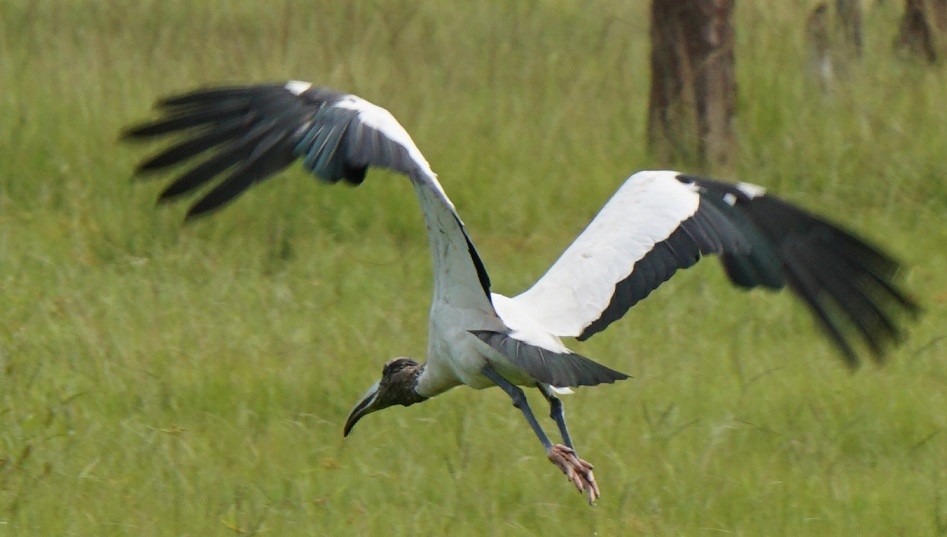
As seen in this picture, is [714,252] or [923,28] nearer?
[714,252]

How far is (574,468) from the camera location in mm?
4441

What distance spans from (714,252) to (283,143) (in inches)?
50.4

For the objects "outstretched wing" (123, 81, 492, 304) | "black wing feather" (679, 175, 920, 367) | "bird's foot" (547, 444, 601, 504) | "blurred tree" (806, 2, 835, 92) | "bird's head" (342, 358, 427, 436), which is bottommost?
"bird's foot" (547, 444, 601, 504)

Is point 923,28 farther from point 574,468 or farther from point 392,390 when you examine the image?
point 574,468

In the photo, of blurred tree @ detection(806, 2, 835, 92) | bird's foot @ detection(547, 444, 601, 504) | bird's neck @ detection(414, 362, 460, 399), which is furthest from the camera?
blurred tree @ detection(806, 2, 835, 92)

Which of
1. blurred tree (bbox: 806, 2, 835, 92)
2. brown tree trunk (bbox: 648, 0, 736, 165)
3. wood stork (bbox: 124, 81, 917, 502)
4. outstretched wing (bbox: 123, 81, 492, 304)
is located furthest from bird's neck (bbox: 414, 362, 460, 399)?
blurred tree (bbox: 806, 2, 835, 92)

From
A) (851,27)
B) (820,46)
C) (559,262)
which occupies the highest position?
(851,27)

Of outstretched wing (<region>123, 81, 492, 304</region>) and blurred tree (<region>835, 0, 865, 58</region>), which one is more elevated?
blurred tree (<region>835, 0, 865, 58</region>)

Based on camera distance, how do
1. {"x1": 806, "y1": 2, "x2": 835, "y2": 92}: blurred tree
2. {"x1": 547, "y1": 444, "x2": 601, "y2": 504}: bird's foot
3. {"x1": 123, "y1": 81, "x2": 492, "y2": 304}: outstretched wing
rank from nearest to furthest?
{"x1": 123, "y1": 81, "x2": 492, "y2": 304}: outstretched wing < {"x1": 547, "y1": 444, "x2": 601, "y2": 504}: bird's foot < {"x1": 806, "y1": 2, "x2": 835, "y2": 92}: blurred tree

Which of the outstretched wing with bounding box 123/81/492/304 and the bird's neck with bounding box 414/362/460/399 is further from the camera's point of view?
the bird's neck with bounding box 414/362/460/399

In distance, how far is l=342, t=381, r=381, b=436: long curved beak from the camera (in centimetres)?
507

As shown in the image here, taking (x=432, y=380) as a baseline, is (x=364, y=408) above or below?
below

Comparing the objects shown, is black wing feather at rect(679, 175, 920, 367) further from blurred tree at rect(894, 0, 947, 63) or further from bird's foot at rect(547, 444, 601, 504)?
blurred tree at rect(894, 0, 947, 63)

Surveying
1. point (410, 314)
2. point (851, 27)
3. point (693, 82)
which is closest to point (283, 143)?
point (410, 314)
